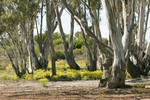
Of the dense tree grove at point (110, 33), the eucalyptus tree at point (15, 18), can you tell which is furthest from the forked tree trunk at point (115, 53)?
the eucalyptus tree at point (15, 18)

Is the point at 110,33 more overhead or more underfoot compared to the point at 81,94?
more overhead

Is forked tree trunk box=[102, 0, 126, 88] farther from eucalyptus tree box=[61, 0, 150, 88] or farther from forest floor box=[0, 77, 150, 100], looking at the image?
forest floor box=[0, 77, 150, 100]

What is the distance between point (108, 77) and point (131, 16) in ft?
8.11

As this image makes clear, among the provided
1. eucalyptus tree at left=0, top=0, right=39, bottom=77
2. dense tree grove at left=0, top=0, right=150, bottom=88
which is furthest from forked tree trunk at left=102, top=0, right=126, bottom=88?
eucalyptus tree at left=0, top=0, right=39, bottom=77

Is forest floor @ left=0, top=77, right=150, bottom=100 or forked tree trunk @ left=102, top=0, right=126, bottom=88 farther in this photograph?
forked tree trunk @ left=102, top=0, right=126, bottom=88

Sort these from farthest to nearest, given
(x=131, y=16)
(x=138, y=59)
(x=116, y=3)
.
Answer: (x=138, y=59)
(x=131, y=16)
(x=116, y=3)

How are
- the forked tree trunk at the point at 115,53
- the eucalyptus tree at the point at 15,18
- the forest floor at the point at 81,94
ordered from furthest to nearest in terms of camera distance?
the eucalyptus tree at the point at 15,18, the forked tree trunk at the point at 115,53, the forest floor at the point at 81,94

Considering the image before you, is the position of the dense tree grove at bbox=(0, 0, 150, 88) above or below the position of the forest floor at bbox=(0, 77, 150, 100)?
above

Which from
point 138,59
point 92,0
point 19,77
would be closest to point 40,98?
point 92,0

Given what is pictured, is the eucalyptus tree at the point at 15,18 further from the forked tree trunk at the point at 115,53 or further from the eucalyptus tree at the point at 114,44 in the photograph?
the forked tree trunk at the point at 115,53

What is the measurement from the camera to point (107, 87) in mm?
6625

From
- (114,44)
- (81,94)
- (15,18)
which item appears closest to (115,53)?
(114,44)

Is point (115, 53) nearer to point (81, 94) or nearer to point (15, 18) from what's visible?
point (81, 94)

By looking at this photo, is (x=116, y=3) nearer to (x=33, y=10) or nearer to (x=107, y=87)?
(x=107, y=87)
